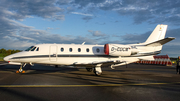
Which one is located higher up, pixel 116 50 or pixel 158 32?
pixel 158 32

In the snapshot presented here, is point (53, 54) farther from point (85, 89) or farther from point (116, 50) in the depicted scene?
point (85, 89)

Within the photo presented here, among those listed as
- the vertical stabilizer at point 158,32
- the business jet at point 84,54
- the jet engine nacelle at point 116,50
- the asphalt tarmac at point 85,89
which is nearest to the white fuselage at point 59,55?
the business jet at point 84,54

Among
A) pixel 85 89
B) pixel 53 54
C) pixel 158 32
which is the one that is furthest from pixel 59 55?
pixel 158 32

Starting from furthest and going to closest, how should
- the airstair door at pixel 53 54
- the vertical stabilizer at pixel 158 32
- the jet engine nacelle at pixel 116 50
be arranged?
the vertical stabilizer at pixel 158 32 → the jet engine nacelle at pixel 116 50 → the airstair door at pixel 53 54

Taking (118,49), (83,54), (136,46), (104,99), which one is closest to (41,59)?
(83,54)

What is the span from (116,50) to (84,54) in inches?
140

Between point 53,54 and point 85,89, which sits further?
point 53,54

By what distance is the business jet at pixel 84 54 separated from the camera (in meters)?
12.8

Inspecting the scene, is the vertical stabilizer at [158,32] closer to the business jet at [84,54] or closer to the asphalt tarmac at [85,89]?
the business jet at [84,54]

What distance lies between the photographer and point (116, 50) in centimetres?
1396

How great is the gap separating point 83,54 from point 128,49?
5098 mm

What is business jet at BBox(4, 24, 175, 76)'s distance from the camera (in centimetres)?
1277

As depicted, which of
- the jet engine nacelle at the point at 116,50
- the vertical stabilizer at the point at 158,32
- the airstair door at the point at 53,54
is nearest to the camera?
the airstair door at the point at 53,54

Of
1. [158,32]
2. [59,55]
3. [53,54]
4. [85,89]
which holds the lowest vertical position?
[85,89]
